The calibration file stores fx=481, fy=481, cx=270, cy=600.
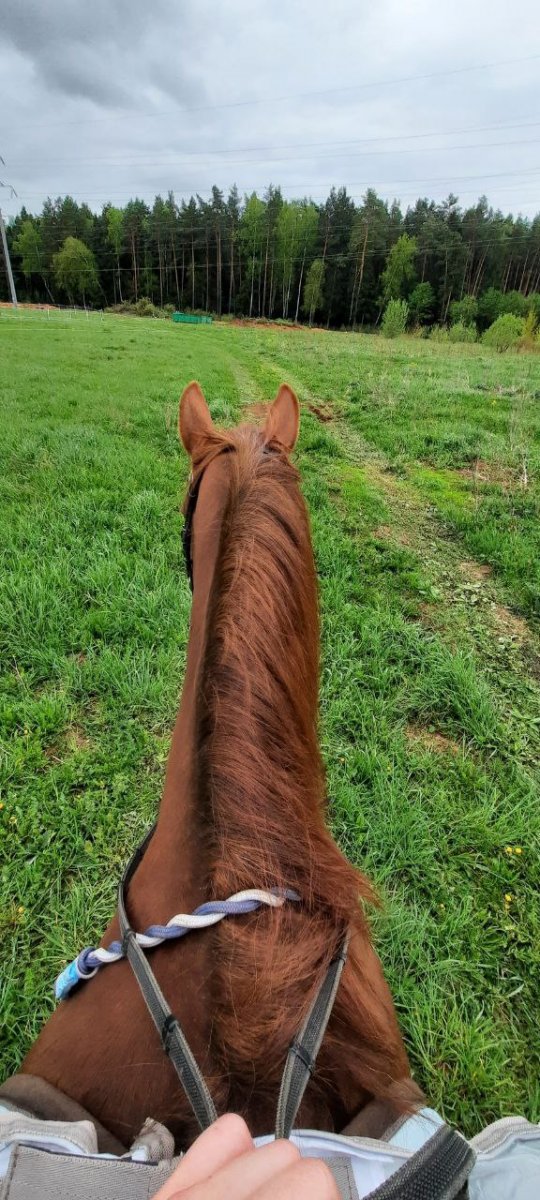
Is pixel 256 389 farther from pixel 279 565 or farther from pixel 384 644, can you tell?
pixel 279 565

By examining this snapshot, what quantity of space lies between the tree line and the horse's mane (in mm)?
49309

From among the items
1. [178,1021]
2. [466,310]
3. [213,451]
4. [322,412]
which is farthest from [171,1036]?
[466,310]

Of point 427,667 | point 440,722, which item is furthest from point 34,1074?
point 427,667

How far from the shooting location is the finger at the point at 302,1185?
42 cm

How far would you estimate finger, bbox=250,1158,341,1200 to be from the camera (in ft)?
1.37

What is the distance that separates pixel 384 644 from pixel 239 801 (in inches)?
90.1

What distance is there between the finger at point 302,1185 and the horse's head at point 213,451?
0.87 metres

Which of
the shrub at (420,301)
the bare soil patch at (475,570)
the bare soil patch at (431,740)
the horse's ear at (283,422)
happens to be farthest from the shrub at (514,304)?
the horse's ear at (283,422)

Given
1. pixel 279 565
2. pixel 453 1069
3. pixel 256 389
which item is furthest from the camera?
pixel 256 389

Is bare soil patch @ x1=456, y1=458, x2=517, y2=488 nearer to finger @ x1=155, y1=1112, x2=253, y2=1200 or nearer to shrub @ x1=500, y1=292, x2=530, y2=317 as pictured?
finger @ x1=155, y1=1112, x2=253, y2=1200

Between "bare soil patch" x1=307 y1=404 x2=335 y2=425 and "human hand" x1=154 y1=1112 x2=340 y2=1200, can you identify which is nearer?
"human hand" x1=154 y1=1112 x2=340 y2=1200

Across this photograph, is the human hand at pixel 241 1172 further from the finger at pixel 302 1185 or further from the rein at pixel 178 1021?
the rein at pixel 178 1021

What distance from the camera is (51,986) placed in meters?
1.53

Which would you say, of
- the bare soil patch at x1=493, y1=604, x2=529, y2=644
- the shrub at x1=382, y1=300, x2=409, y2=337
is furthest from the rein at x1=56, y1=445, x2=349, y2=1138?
the shrub at x1=382, y1=300, x2=409, y2=337
